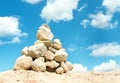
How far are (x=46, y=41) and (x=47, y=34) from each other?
0.68 m

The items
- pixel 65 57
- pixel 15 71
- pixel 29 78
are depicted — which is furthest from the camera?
pixel 65 57

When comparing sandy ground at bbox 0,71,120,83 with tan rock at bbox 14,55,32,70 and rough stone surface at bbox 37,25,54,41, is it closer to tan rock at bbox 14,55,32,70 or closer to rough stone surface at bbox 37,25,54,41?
tan rock at bbox 14,55,32,70

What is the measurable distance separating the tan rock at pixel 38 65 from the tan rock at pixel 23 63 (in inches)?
16.3

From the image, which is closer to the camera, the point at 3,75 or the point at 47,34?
the point at 3,75

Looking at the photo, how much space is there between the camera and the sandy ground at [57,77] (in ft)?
80.4

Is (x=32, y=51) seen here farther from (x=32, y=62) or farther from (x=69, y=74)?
(x=69, y=74)

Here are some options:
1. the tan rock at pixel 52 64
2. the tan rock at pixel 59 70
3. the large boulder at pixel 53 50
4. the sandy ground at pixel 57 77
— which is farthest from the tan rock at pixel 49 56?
the sandy ground at pixel 57 77

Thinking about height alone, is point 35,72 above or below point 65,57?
below

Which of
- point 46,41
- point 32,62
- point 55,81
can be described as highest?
point 46,41

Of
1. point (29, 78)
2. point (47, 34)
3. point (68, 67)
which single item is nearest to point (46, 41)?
point (47, 34)

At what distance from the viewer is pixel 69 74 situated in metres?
27.4

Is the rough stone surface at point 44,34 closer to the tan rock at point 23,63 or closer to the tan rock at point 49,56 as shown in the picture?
the tan rock at point 49,56

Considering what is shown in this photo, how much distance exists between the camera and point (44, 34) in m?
28.6

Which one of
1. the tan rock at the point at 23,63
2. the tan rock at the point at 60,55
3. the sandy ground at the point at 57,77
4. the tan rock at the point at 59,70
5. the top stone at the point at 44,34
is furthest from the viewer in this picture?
Answer: the top stone at the point at 44,34
